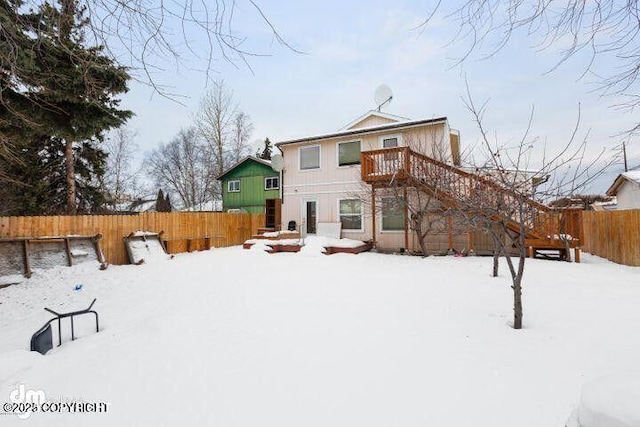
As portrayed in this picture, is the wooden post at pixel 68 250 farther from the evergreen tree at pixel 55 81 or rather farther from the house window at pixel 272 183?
the house window at pixel 272 183

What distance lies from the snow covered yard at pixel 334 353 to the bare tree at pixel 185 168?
23832mm

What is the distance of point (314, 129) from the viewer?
26.9 meters

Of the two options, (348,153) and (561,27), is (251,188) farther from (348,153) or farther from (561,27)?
(561,27)

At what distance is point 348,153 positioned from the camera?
13117mm

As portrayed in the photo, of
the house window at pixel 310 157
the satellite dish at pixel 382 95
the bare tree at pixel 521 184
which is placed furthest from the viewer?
the satellite dish at pixel 382 95

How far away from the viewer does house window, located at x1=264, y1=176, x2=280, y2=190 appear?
19281mm

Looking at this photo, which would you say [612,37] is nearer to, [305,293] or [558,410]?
[558,410]

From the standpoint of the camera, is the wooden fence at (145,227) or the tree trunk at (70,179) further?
the tree trunk at (70,179)

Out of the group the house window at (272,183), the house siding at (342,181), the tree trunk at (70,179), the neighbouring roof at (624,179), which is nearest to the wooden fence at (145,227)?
the house window at (272,183)

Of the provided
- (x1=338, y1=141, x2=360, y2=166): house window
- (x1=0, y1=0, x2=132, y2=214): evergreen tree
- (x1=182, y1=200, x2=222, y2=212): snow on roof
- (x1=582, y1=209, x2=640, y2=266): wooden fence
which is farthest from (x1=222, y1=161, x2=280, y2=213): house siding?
(x1=582, y1=209, x2=640, y2=266): wooden fence

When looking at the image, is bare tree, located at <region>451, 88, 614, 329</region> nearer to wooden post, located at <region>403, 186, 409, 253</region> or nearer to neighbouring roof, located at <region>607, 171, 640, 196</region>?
wooden post, located at <region>403, 186, 409, 253</region>

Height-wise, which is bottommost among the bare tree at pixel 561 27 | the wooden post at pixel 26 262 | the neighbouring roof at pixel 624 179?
the wooden post at pixel 26 262

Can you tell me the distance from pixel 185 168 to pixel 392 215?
85.1 ft

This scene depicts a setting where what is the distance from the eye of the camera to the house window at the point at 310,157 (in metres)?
13.8
